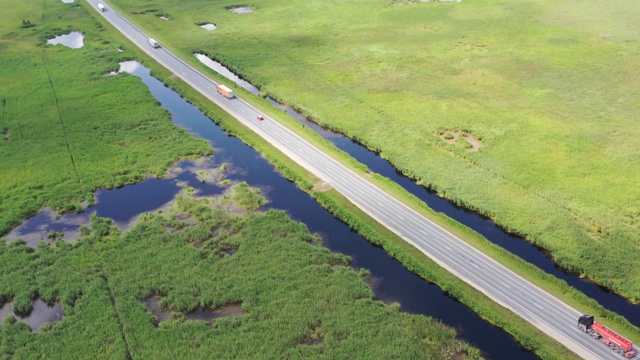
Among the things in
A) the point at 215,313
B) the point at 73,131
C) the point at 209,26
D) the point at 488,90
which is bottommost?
the point at 73,131

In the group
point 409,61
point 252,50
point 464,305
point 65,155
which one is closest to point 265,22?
point 252,50

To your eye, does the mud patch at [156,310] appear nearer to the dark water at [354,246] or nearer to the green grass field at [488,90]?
the dark water at [354,246]

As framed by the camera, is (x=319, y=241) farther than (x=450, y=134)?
No

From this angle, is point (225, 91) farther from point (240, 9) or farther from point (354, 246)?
point (240, 9)

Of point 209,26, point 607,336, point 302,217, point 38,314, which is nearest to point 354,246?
point 302,217

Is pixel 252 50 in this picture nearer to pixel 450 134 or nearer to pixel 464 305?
pixel 450 134

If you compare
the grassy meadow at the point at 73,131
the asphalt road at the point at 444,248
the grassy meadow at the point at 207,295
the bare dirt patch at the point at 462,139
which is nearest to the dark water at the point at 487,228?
the asphalt road at the point at 444,248
